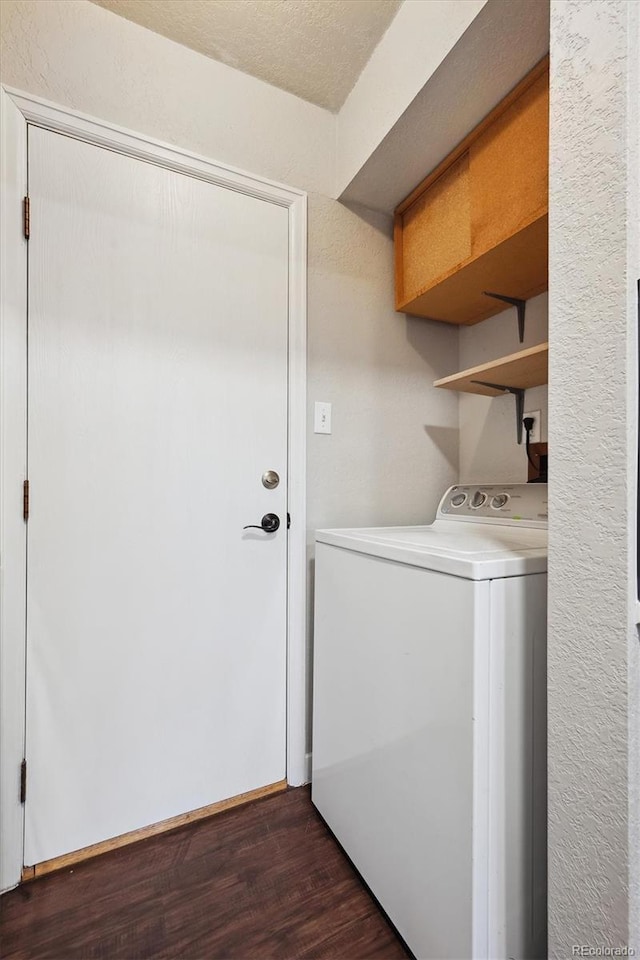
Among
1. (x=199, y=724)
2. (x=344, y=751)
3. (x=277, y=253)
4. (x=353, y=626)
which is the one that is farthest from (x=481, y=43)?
(x=199, y=724)

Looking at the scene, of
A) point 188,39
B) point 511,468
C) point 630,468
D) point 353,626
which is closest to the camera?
point 630,468

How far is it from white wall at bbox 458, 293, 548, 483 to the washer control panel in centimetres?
18

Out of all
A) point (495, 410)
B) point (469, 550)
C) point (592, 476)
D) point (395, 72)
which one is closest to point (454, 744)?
point (469, 550)

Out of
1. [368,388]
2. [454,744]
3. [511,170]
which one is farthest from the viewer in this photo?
[368,388]

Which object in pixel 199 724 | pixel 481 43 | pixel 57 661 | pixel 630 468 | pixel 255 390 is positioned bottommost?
pixel 199 724

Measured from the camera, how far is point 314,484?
160 centimetres

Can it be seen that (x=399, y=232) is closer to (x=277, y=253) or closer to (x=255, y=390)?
(x=277, y=253)

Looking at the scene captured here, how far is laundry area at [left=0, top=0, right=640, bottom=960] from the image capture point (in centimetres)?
74

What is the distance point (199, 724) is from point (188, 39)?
2198mm

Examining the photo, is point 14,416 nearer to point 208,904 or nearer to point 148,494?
point 148,494

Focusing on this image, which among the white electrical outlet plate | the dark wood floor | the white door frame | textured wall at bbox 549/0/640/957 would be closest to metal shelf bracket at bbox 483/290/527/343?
the white electrical outlet plate

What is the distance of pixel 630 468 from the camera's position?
0.66m

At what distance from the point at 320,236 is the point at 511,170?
0.67 metres

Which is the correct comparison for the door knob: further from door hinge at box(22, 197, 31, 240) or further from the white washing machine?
door hinge at box(22, 197, 31, 240)
